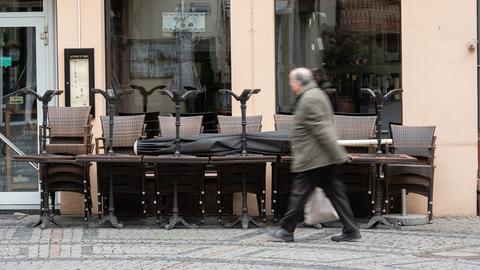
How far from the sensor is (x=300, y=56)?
10.8m

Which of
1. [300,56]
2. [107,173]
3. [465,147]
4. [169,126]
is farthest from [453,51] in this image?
[107,173]

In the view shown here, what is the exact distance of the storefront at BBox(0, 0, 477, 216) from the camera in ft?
33.8

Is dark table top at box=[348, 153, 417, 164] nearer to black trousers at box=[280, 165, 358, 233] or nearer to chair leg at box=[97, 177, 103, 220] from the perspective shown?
black trousers at box=[280, 165, 358, 233]

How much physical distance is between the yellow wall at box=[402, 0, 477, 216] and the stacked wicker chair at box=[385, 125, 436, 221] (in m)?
0.43

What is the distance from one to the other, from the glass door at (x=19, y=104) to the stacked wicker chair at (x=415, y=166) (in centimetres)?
470

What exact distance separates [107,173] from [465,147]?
15.0 ft

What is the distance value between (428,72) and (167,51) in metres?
3.47

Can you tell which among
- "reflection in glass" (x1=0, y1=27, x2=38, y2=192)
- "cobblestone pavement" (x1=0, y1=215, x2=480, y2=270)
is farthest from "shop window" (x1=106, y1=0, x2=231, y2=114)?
"cobblestone pavement" (x1=0, y1=215, x2=480, y2=270)

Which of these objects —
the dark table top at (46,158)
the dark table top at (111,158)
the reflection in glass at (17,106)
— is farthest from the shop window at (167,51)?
the dark table top at (111,158)

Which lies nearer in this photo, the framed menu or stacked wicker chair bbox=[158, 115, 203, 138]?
stacked wicker chair bbox=[158, 115, 203, 138]

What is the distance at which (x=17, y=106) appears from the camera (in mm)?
10844

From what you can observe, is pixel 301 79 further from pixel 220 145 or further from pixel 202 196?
pixel 202 196

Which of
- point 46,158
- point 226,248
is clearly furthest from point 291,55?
point 46,158

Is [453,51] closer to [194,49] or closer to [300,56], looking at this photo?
[300,56]
